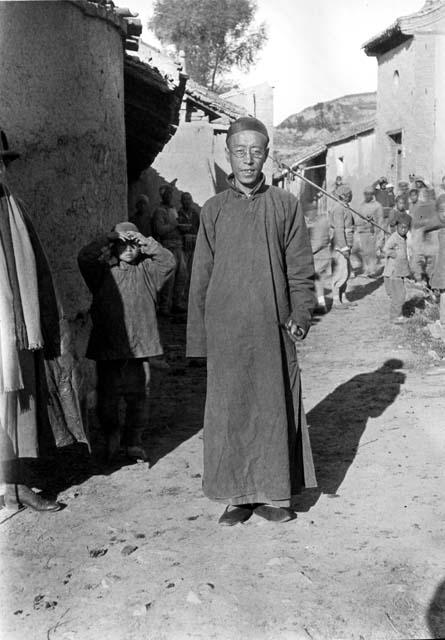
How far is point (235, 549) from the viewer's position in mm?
3736

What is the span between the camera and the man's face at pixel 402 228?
35.5 ft

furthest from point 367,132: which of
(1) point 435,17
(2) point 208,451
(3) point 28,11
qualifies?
(2) point 208,451

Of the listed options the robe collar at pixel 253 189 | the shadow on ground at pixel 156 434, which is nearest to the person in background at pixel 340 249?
the shadow on ground at pixel 156 434

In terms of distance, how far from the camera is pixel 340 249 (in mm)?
12266

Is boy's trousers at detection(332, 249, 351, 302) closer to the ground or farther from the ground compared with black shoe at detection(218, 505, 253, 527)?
farther from the ground

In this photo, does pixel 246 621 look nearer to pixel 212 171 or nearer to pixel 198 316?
pixel 198 316

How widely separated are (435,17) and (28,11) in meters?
18.0

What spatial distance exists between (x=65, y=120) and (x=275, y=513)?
3203 mm

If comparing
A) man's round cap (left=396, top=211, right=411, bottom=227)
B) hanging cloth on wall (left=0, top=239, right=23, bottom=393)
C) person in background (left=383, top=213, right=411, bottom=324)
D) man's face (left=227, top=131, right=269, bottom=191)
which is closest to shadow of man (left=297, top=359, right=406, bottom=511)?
hanging cloth on wall (left=0, top=239, right=23, bottom=393)

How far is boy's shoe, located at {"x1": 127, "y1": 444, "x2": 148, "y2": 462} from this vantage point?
512cm

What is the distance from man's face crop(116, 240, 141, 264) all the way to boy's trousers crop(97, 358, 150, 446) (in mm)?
641

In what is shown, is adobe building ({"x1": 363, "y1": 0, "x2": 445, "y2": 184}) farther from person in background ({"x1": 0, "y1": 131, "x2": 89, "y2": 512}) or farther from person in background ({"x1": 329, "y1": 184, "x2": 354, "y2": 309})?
person in background ({"x1": 0, "y1": 131, "x2": 89, "y2": 512})

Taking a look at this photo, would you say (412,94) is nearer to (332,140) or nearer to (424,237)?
(332,140)

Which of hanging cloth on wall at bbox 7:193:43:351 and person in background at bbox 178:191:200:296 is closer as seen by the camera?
hanging cloth on wall at bbox 7:193:43:351
